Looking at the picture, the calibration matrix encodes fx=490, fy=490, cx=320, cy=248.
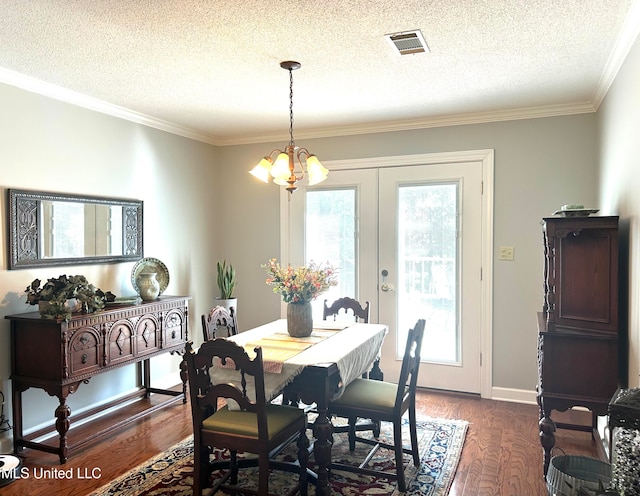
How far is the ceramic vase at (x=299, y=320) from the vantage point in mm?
3012

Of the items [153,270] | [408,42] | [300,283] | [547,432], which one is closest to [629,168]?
[408,42]

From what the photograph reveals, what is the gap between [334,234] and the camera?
15.5 feet

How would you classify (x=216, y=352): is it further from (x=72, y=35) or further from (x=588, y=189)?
(x=588, y=189)

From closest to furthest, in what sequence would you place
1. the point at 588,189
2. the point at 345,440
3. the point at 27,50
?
the point at 27,50, the point at 345,440, the point at 588,189

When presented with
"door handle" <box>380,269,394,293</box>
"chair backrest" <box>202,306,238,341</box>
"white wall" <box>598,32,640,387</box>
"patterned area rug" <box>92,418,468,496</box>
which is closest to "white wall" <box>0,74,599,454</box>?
"white wall" <box>598,32,640,387</box>

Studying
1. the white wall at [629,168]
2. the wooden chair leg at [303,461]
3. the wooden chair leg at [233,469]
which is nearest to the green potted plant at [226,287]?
the wooden chair leg at [233,469]

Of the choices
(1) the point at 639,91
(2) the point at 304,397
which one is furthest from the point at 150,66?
(1) the point at 639,91

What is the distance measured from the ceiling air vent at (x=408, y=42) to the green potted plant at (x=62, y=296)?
2.38 m

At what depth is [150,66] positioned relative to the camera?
300 cm

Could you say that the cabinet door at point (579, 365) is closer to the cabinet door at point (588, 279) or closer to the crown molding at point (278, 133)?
the cabinet door at point (588, 279)

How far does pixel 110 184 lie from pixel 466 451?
325 centimetres

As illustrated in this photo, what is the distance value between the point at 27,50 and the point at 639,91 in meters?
3.19

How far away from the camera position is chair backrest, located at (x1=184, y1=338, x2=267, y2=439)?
7.21 feet

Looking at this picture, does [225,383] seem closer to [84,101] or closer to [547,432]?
[547,432]
